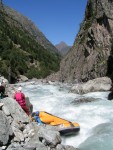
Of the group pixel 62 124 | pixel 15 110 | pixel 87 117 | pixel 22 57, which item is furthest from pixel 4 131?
pixel 22 57

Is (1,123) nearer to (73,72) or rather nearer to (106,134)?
(106,134)

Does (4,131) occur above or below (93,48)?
below

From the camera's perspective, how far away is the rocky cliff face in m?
35.5

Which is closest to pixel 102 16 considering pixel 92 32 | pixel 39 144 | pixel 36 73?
pixel 92 32

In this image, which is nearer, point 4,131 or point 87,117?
point 4,131

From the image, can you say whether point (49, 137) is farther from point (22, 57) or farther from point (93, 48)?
point (22, 57)

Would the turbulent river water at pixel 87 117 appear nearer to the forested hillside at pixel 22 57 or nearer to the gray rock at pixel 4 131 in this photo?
the gray rock at pixel 4 131

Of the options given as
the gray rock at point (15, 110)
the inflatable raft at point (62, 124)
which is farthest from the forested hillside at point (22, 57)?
the gray rock at point (15, 110)

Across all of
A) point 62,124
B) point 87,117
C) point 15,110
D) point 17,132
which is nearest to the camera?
point 17,132

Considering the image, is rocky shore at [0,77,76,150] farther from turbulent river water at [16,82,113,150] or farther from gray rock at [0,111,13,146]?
turbulent river water at [16,82,113,150]

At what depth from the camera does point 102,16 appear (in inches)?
1550

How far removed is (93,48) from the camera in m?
39.4

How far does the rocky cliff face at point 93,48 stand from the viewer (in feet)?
116

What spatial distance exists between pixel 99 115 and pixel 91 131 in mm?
2377
